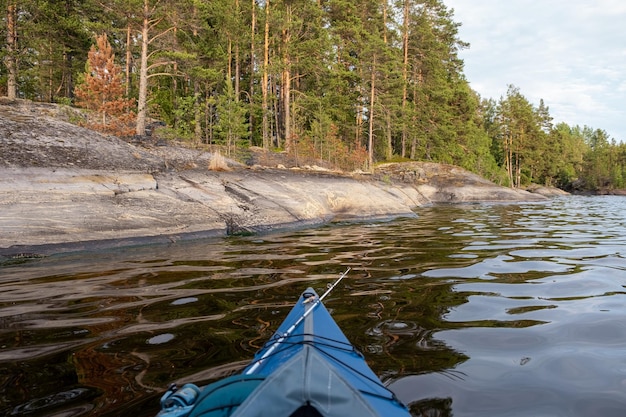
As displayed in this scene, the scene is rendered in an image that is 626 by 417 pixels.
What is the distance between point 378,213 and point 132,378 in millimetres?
12569

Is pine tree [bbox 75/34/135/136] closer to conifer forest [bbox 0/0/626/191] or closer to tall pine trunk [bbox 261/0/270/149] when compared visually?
conifer forest [bbox 0/0/626/191]

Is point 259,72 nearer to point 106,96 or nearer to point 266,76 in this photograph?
point 266,76

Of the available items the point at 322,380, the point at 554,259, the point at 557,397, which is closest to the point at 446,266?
the point at 554,259

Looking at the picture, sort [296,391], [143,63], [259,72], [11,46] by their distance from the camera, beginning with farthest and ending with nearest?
[259,72] < [11,46] < [143,63] < [296,391]

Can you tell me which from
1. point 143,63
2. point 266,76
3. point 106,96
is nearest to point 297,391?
point 143,63

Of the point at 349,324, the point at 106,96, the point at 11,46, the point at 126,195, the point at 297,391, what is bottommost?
the point at 349,324

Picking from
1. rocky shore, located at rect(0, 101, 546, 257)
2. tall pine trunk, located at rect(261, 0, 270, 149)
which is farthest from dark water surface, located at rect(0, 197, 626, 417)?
tall pine trunk, located at rect(261, 0, 270, 149)

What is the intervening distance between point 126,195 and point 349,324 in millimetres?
7102

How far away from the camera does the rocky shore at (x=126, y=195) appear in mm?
7230

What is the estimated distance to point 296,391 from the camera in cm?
115

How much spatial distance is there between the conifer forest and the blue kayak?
16.5 m

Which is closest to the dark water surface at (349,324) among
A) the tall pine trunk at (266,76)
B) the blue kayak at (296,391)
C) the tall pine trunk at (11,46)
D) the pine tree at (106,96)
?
the blue kayak at (296,391)

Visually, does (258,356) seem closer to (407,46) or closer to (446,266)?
(446,266)

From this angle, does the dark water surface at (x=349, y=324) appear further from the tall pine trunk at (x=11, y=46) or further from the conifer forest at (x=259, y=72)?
the tall pine trunk at (x=11, y=46)
